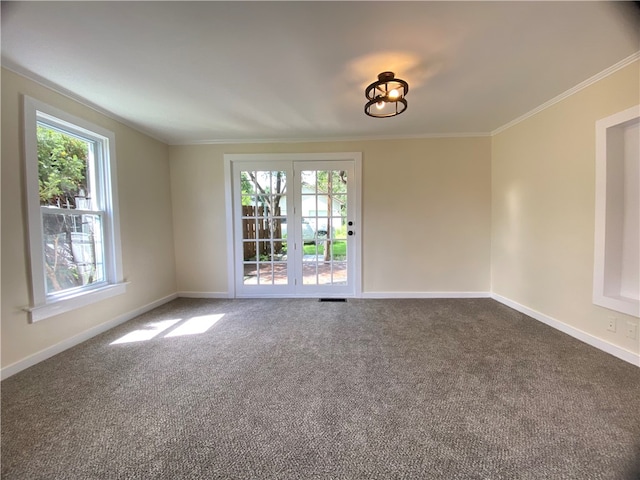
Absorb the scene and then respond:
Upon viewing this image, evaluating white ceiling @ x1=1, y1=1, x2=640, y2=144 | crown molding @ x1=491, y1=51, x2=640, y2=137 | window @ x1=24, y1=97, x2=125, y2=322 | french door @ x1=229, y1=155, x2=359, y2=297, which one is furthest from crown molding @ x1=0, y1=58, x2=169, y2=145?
crown molding @ x1=491, y1=51, x2=640, y2=137

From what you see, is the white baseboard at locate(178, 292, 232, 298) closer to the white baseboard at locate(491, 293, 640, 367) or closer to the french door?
the french door

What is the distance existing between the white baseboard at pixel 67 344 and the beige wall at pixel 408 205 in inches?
48.0

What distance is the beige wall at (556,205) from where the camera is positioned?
2215mm

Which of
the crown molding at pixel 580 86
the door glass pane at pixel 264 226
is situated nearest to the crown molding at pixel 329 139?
the door glass pane at pixel 264 226

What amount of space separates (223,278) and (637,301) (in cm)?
433

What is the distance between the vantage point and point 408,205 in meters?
3.66

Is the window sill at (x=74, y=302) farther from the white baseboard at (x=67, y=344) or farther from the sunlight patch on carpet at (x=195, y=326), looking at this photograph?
the sunlight patch on carpet at (x=195, y=326)

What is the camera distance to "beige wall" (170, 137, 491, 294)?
360 centimetres

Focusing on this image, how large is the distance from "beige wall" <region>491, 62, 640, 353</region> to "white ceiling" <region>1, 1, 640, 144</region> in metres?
0.25

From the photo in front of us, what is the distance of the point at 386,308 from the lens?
11.0ft

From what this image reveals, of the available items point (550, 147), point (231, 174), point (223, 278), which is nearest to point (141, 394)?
point (223, 278)

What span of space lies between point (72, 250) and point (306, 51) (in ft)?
9.09

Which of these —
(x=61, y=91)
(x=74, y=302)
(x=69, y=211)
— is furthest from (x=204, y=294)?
(x=61, y=91)

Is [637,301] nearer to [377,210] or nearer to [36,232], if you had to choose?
[377,210]
